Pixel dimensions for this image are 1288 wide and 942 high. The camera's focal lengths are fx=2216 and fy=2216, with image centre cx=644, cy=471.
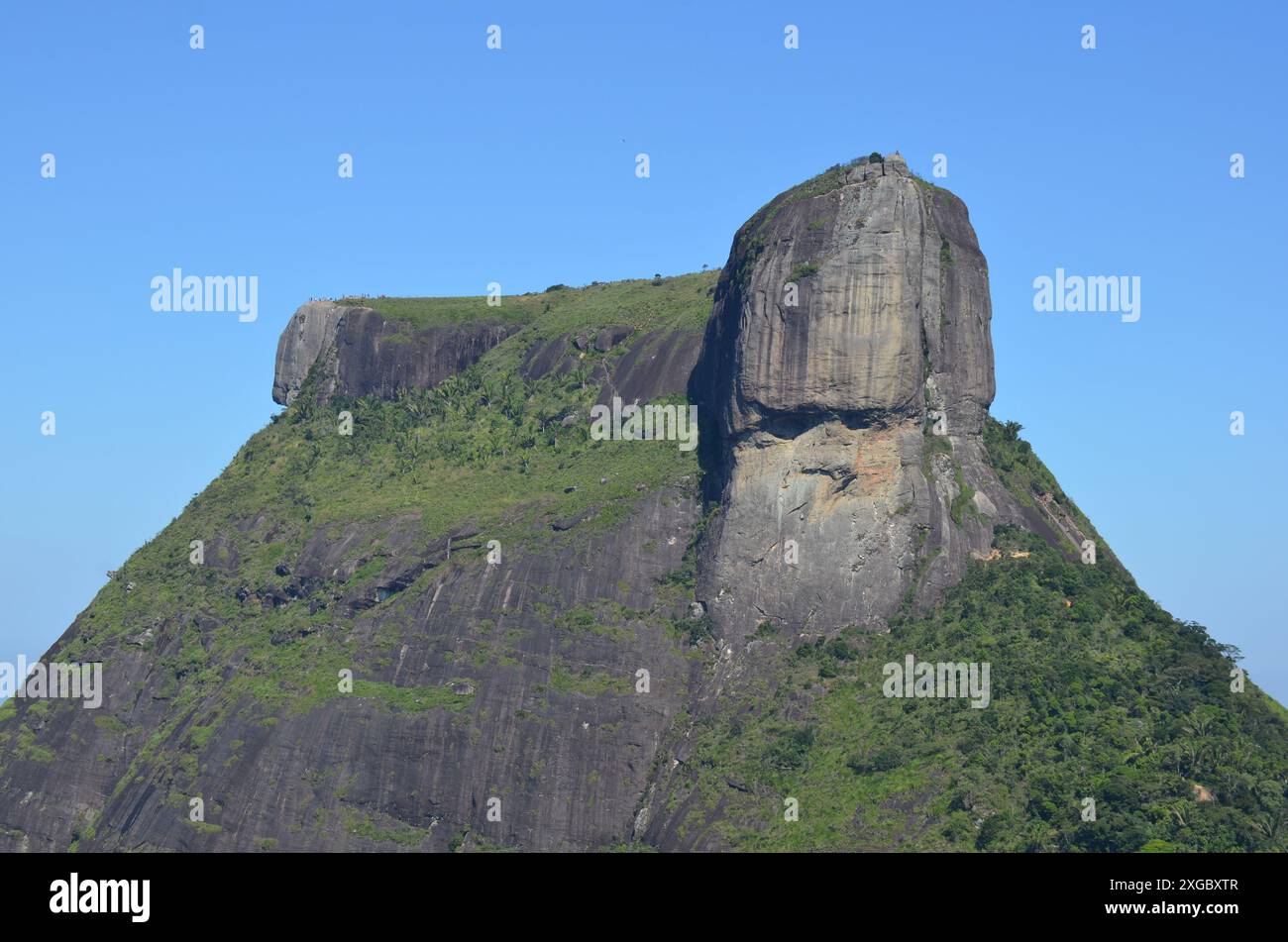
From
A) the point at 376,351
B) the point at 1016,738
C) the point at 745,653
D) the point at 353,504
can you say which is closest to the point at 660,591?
the point at 745,653

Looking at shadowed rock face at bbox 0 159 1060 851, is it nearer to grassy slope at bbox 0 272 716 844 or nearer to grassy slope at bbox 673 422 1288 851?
grassy slope at bbox 0 272 716 844

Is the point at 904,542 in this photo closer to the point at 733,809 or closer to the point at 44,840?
the point at 733,809

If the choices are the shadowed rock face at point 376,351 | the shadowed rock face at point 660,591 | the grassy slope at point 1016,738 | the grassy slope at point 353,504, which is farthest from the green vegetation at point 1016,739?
the shadowed rock face at point 376,351

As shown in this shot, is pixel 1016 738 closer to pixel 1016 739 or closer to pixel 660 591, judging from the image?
pixel 1016 739

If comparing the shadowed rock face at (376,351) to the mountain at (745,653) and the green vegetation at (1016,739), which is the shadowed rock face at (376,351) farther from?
the green vegetation at (1016,739)

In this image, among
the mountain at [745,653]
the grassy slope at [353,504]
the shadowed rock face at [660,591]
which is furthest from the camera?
the grassy slope at [353,504]
